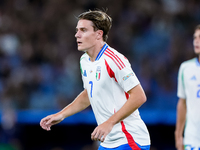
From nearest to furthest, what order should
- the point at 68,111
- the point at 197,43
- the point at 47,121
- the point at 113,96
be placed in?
the point at 113,96
the point at 47,121
the point at 68,111
the point at 197,43

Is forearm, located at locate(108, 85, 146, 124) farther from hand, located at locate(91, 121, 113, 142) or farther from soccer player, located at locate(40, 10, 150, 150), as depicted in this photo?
hand, located at locate(91, 121, 113, 142)

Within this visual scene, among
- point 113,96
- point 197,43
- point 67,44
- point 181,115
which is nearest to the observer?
point 113,96

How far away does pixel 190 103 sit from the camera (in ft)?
18.1

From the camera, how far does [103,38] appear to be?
4363mm

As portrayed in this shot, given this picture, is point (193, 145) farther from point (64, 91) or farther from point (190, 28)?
point (190, 28)

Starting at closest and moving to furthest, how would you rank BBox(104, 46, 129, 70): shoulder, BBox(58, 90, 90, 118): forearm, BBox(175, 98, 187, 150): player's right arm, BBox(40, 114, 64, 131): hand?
BBox(104, 46, 129, 70): shoulder
BBox(40, 114, 64, 131): hand
BBox(58, 90, 90, 118): forearm
BBox(175, 98, 187, 150): player's right arm

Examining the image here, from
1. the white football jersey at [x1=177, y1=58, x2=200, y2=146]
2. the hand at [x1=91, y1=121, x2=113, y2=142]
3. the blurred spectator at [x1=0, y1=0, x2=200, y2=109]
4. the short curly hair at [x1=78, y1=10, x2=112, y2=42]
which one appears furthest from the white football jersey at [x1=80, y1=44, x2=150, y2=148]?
the blurred spectator at [x1=0, y1=0, x2=200, y2=109]

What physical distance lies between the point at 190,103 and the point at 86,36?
2.12m

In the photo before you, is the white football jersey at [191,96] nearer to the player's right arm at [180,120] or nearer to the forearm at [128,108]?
the player's right arm at [180,120]

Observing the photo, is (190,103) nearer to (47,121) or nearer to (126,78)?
(126,78)

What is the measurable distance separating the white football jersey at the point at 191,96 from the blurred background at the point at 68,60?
4134 millimetres

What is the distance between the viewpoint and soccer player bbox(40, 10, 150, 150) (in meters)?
3.79

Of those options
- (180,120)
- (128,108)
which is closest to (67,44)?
(180,120)

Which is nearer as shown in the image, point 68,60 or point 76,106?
point 76,106
